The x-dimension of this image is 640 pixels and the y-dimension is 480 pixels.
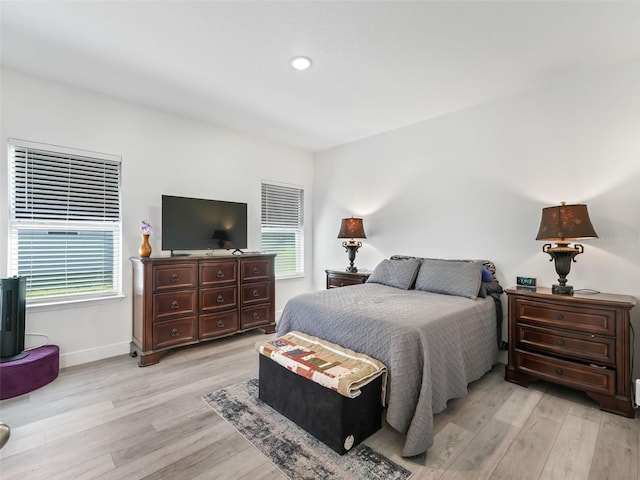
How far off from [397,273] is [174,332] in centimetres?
243

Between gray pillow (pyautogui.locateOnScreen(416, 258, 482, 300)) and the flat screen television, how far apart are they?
2291 millimetres

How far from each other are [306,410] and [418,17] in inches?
103

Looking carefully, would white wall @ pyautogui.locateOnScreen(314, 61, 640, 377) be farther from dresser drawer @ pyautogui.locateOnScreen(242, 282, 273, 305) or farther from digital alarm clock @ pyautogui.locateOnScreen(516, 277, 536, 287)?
dresser drawer @ pyautogui.locateOnScreen(242, 282, 273, 305)

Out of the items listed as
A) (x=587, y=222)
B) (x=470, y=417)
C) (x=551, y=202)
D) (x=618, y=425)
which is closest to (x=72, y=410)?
(x=470, y=417)

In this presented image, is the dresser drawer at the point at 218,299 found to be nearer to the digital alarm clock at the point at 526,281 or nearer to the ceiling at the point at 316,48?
the ceiling at the point at 316,48

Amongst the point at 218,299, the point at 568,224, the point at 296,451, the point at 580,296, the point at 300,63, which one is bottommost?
the point at 296,451

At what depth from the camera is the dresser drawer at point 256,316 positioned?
12.4 feet

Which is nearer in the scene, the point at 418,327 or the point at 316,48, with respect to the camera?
the point at 418,327

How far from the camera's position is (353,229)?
418 centimetres

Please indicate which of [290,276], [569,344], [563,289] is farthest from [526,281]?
[290,276]

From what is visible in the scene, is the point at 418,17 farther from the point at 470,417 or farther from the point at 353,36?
the point at 470,417

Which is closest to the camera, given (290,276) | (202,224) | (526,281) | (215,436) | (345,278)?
(215,436)

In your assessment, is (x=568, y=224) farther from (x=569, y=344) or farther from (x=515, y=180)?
(x=569, y=344)

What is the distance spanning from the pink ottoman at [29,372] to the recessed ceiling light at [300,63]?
3.21 meters
